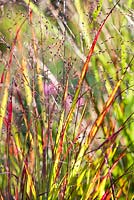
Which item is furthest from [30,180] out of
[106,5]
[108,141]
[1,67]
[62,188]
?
[106,5]

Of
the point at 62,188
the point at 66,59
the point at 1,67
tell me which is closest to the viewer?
the point at 62,188

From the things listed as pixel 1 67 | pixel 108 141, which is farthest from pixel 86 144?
pixel 1 67

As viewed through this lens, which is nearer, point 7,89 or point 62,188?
point 62,188

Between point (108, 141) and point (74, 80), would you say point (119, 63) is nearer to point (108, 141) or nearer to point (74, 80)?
point (74, 80)

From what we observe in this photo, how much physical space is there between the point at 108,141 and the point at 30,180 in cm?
17

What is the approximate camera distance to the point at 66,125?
3.28 ft

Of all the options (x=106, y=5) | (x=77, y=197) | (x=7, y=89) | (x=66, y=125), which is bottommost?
(x=77, y=197)

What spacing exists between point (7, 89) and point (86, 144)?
243 mm

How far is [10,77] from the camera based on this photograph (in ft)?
3.76

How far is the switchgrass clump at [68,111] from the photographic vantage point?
39.9 inches

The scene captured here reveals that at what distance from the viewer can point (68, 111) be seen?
1.12 m

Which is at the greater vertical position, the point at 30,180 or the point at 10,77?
the point at 10,77

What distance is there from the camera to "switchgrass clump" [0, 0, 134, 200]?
1013 mm

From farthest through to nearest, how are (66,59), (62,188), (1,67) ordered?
(1,67) → (66,59) → (62,188)
